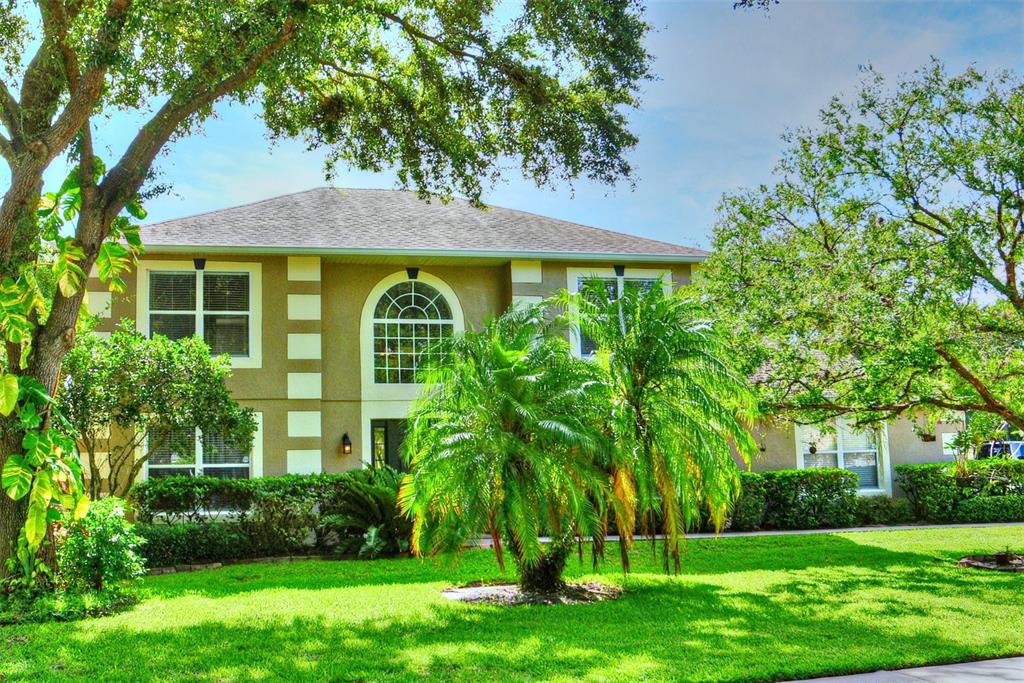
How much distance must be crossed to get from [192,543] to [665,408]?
8646 millimetres

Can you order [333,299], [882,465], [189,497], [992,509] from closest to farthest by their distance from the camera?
[189,497]
[333,299]
[992,509]
[882,465]

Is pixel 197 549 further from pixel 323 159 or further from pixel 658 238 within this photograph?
pixel 658 238

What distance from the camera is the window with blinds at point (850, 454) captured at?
20.8 meters

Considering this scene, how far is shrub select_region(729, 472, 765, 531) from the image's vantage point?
18672 millimetres

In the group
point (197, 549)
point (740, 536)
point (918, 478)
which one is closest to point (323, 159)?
point (197, 549)

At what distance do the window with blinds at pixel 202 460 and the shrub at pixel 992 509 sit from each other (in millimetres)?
16141

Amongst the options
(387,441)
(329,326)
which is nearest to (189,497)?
(387,441)

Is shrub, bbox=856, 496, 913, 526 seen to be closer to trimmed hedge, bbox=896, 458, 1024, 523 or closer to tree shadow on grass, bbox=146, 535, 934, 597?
trimmed hedge, bbox=896, 458, 1024, 523

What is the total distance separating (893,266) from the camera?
12.5 meters

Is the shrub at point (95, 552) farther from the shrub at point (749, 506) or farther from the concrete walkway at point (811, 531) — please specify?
the shrub at point (749, 506)

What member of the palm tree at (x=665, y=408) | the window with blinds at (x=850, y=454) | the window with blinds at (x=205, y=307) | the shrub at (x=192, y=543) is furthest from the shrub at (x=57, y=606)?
the window with blinds at (x=850, y=454)

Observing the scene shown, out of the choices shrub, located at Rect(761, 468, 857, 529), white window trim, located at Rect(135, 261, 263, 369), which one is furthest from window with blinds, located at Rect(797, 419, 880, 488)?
white window trim, located at Rect(135, 261, 263, 369)

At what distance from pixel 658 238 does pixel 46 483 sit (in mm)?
14788

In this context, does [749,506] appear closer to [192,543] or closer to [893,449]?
[893,449]
